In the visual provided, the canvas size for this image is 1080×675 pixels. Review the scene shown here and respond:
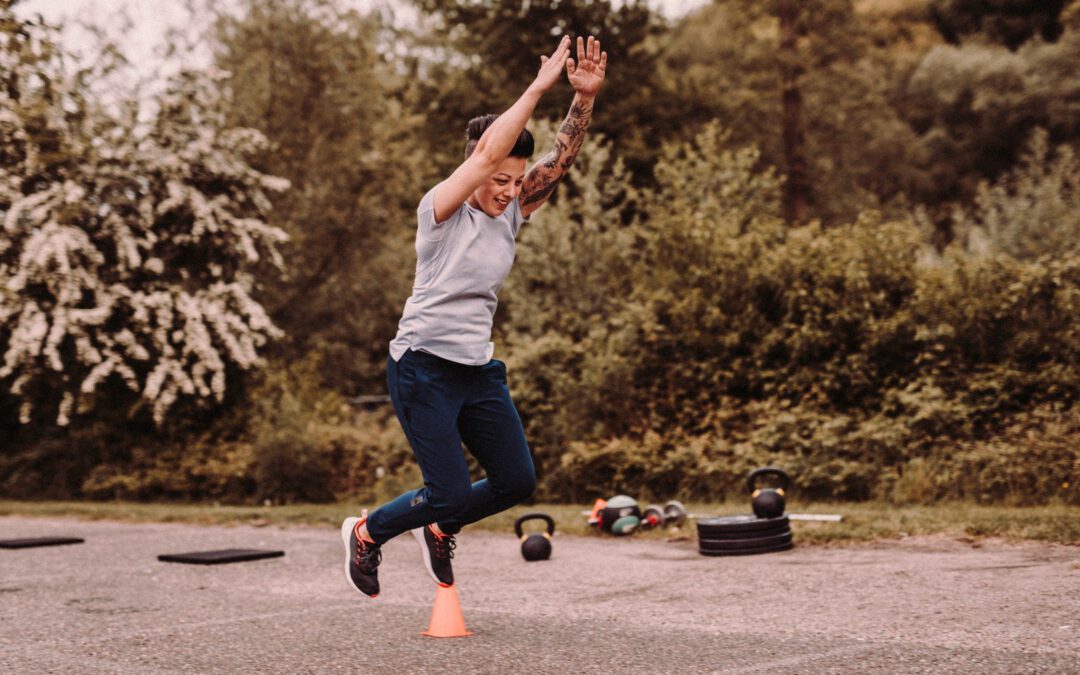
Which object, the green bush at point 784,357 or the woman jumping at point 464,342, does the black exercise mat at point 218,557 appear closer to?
the woman jumping at point 464,342

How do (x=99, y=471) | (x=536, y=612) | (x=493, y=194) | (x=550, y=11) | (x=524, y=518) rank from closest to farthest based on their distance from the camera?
(x=493, y=194) < (x=536, y=612) < (x=524, y=518) < (x=99, y=471) < (x=550, y=11)

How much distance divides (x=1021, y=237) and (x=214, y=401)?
1310cm

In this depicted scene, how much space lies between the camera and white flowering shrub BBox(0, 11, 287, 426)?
599 inches

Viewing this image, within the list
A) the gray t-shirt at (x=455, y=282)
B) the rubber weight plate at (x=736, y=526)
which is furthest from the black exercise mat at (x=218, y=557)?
the gray t-shirt at (x=455, y=282)

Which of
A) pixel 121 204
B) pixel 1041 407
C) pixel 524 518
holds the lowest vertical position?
pixel 524 518

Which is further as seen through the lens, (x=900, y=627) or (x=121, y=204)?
(x=121, y=204)

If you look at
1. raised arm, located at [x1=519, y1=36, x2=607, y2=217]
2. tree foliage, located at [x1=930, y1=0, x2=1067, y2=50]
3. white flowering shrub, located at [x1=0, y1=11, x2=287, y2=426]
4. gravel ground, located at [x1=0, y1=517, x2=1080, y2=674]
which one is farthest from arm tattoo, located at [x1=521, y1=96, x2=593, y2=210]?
tree foliage, located at [x1=930, y1=0, x2=1067, y2=50]

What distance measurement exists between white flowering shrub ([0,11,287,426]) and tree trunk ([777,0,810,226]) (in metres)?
11.9

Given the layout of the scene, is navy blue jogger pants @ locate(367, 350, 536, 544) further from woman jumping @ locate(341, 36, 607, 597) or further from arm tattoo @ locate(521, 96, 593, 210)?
arm tattoo @ locate(521, 96, 593, 210)

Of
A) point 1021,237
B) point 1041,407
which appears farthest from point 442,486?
point 1021,237

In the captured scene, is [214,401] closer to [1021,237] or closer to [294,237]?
[294,237]

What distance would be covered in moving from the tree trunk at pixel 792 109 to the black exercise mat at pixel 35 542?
665 inches

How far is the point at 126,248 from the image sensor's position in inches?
619

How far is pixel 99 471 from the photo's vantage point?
16781 mm
